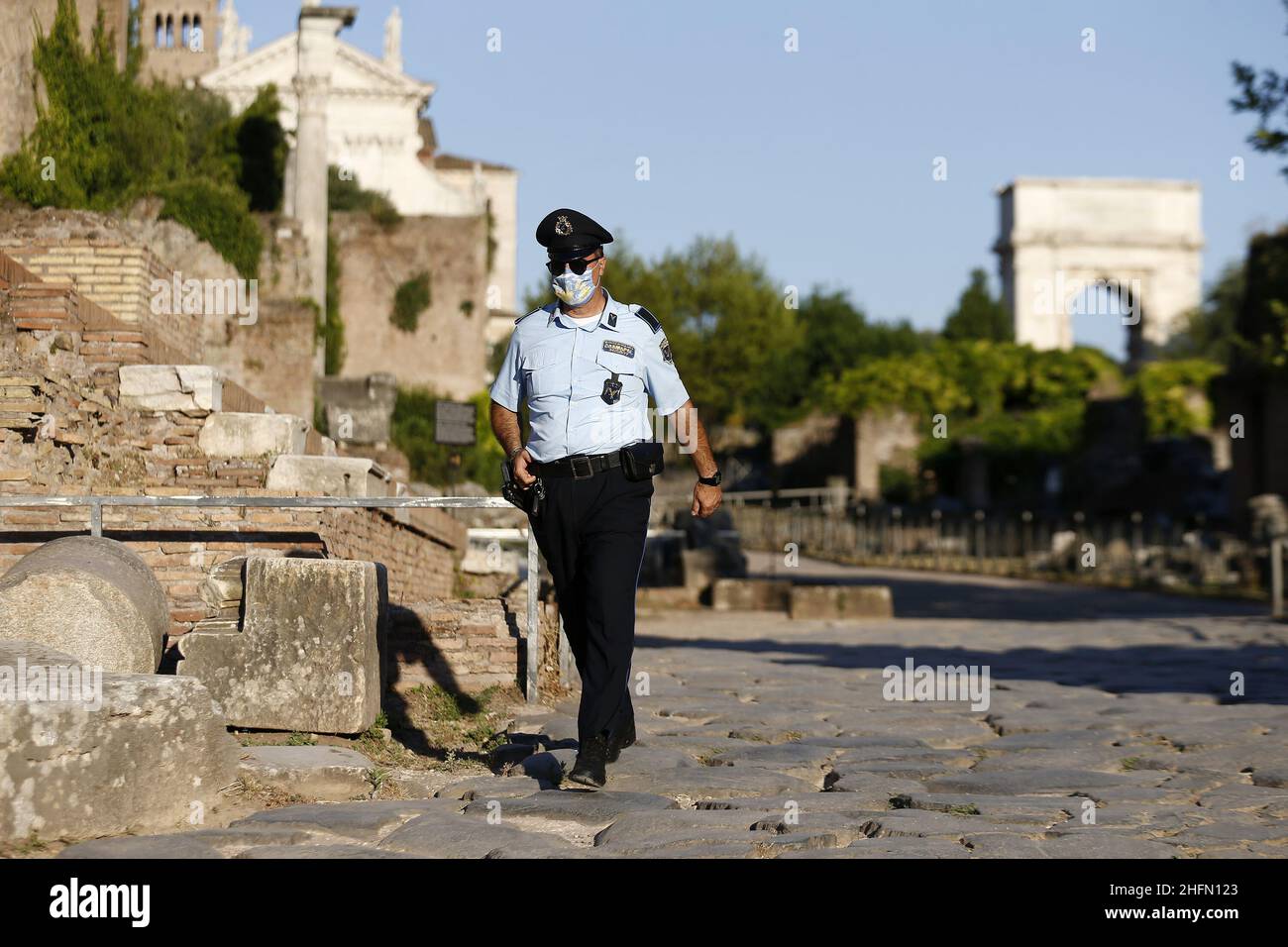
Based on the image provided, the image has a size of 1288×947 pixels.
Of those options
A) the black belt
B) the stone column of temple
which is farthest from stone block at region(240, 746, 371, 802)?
the stone column of temple

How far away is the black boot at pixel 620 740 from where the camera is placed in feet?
16.2

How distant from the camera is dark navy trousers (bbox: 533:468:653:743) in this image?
16.2ft

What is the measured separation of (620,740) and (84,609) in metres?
1.88

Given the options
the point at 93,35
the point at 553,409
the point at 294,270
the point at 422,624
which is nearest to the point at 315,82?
the point at 294,270

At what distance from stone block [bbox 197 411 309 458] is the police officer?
10.5 ft

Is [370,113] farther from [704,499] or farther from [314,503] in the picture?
[704,499]

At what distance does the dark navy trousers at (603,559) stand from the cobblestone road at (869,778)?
0.33 m

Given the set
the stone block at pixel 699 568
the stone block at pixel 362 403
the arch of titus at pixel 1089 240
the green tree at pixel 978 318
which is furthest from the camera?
the arch of titus at pixel 1089 240

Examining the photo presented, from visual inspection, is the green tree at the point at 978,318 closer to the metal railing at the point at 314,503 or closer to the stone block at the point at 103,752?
the metal railing at the point at 314,503

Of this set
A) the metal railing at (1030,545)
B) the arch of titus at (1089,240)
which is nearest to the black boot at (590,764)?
the metal railing at (1030,545)

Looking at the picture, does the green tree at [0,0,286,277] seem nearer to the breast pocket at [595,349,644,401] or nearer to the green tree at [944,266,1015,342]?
the breast pocket at [595,349,644,401]
